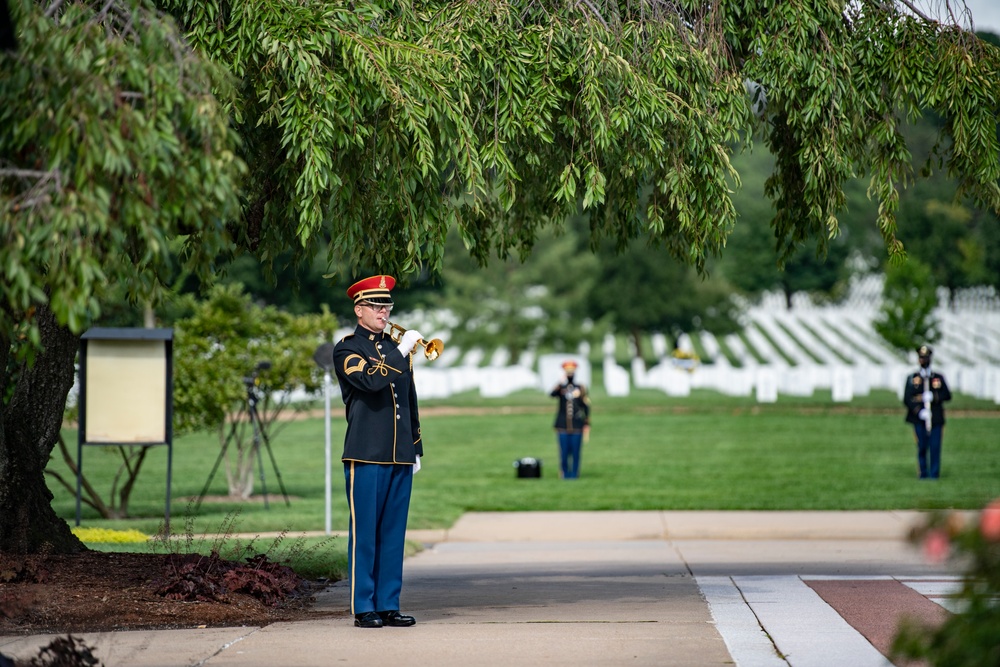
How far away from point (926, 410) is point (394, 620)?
14387 millimetres

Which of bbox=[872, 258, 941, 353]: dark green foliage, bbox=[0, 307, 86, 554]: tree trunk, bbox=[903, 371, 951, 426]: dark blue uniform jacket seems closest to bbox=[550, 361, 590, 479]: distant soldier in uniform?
bbox=[903, 371, 951, 426]: dark blue uniform jacket

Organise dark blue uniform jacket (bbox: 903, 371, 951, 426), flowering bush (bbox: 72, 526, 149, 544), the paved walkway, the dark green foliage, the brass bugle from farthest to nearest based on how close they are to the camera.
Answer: the dark green foliage → dark blue uniform jacket (bbox: 903, 371, 951, 426) → flowering bush (bbox: 72, 526, 149, 544) → the brass bugle → the paved walkway

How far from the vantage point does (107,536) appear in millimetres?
13133

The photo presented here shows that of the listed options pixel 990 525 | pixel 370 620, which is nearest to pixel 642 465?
pixel 370 620

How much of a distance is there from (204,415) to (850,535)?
931 centimetres

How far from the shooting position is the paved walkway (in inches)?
262

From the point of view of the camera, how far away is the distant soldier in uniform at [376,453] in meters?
7.55

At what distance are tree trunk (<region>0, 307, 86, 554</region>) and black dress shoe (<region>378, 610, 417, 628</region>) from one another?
114 inches

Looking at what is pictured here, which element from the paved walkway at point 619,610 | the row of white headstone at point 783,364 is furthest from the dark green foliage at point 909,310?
the paved walkway at point 619,610

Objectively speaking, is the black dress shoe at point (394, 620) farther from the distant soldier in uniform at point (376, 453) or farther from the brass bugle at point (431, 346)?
the brass bugle at point (431, 346)

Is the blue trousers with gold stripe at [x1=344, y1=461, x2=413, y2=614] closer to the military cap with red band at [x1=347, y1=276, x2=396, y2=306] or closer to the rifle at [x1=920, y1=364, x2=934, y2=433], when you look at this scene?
the military cap with red band at [x1=347, y1=276, x2=396, y2=306]

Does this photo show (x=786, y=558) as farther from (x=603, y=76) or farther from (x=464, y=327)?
(x=464, y=327)

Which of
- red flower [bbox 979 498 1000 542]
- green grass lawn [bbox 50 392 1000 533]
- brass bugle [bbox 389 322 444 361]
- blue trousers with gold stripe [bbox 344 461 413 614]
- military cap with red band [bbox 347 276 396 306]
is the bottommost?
green grass lawn [bbox 50 392 1000 533]

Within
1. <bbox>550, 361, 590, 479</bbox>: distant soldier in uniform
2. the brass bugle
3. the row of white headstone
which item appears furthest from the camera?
the row of white headstone
